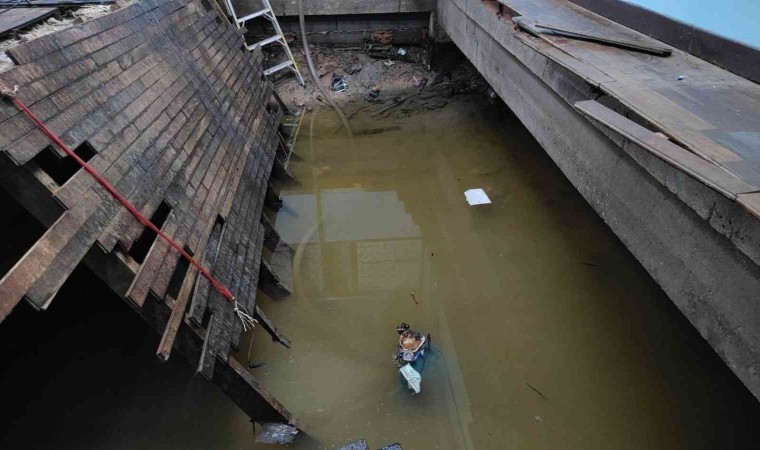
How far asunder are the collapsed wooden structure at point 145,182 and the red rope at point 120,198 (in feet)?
0.13

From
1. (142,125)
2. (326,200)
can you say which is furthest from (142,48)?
(326,200)

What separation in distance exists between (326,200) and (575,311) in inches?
142

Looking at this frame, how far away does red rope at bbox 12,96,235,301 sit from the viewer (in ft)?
8.19

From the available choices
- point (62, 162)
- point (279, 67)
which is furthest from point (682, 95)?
point (279, 67)

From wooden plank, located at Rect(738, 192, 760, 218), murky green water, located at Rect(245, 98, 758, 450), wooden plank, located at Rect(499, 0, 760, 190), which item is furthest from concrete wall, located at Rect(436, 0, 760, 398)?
murky green water, located at Rect(245, 98, 758, 450)

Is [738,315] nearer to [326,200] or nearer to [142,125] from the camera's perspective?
[142,125]

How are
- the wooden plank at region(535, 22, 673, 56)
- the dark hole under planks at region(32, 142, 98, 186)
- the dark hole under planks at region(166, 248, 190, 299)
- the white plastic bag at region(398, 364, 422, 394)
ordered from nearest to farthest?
the dark hole under planks at region(32, 142, 98, 186) < the dark hole under planks at region(166, 248, 190, 299) < the white plastic bag at region(398, 364, 422, 394) < the wooden plank at region(535, 22, 673, 56)

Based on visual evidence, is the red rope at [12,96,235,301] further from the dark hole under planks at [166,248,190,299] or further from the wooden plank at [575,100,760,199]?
the wooden plank at [575,100,760,199]

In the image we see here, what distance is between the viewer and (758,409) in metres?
3.46

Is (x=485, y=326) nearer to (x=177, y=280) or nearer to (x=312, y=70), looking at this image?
(x=177, y=280)

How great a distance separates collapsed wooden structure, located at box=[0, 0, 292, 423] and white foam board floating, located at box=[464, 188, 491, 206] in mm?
2584

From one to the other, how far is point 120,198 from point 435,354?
2.90 metres

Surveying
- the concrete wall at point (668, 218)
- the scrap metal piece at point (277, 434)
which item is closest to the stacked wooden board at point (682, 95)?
the concrete wall at point (668, 218)

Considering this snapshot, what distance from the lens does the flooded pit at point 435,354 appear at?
3.45m
